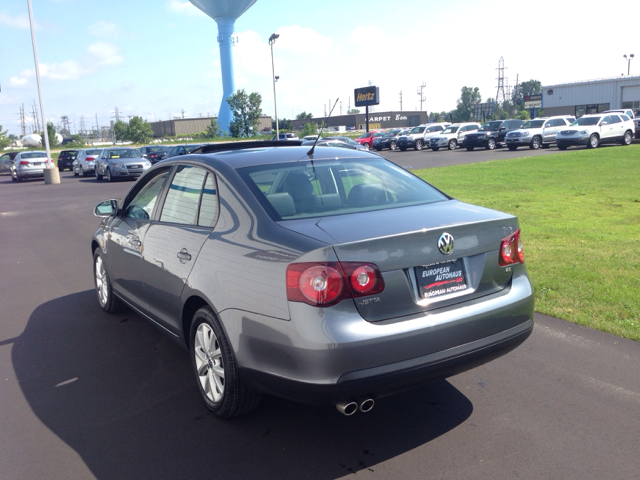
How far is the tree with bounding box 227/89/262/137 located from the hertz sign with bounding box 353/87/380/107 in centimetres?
1500

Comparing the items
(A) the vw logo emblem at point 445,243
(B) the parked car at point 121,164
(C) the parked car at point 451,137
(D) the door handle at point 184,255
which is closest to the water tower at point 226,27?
(C) the parked car at point 451,137

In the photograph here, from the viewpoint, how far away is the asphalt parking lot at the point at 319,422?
10.4 ft

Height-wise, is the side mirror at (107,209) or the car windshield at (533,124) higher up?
the car windshield at (533,124)

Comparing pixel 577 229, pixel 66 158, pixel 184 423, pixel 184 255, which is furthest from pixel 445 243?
pixel 66 158

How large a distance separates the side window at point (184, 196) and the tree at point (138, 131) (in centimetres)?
9123

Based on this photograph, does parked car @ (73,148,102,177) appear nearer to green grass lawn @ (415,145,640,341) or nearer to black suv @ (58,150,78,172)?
black suv @ (58,150,78,172)

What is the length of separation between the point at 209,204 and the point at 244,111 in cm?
7506

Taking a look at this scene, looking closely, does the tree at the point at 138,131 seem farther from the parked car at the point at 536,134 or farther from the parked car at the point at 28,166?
the parked car at the point at 536,134

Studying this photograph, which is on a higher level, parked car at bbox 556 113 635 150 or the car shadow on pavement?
parked car at bbox 556 113 635 150

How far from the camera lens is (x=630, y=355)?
4473mm

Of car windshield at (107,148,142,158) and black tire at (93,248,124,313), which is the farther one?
car windshield at (107,148,142,158)

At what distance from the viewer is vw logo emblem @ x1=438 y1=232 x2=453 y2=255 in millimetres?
3236

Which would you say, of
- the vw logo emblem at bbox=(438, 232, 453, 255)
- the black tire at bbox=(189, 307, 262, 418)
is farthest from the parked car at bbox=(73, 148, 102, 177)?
the vw logo emblem at bbox=(438, 232, 453, 255)

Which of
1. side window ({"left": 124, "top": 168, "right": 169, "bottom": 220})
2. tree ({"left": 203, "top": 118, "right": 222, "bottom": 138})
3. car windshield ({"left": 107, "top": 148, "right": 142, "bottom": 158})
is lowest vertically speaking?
side window ({"left": 124, "top": 168, "right": 169, "bottom": 220})
